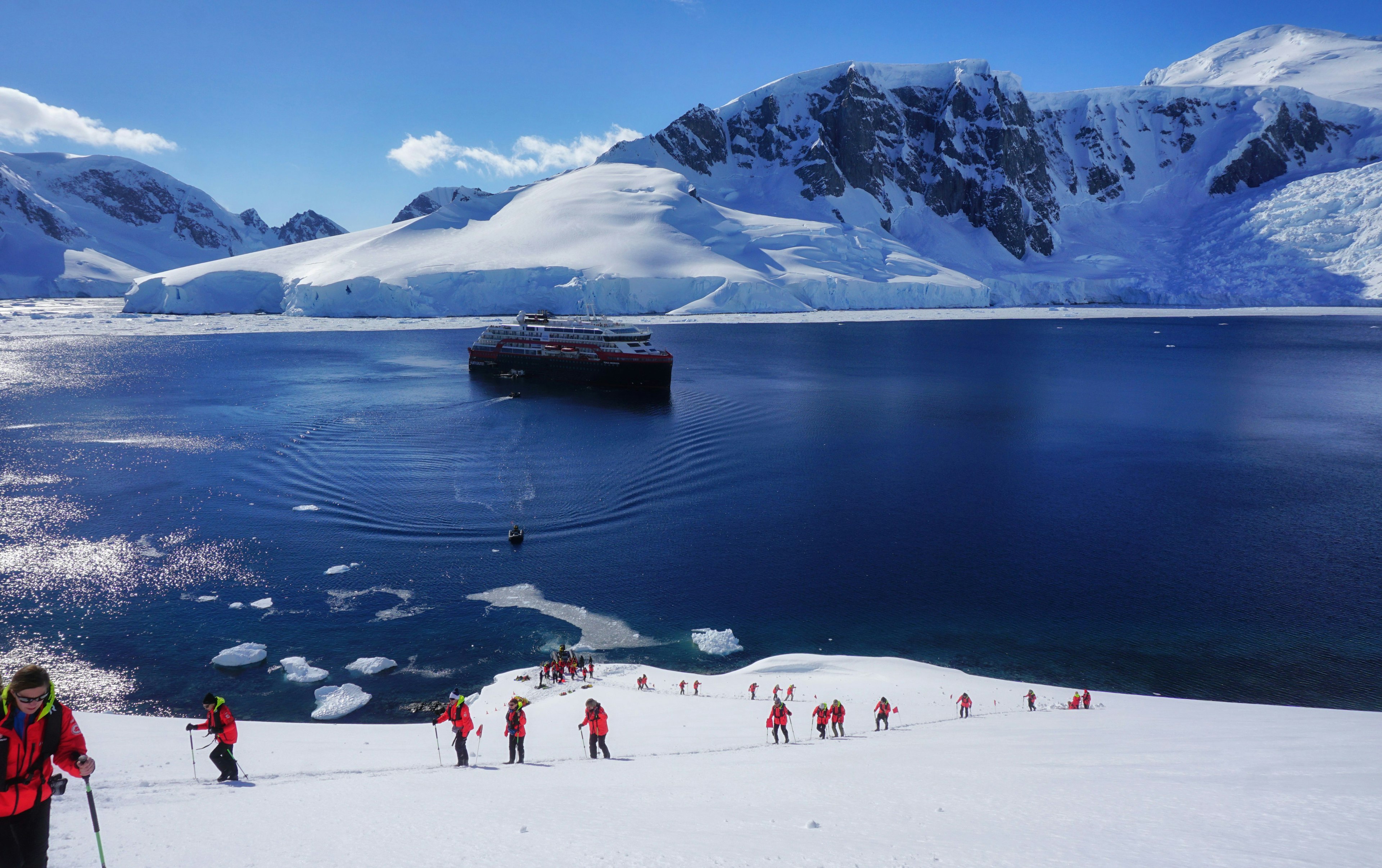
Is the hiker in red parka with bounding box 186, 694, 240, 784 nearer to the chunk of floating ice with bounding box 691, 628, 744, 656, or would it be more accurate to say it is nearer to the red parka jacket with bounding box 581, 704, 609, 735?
the red parka jacket with bounding box 581, 704, 609, 735

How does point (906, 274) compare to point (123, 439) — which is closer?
point (123, 439)

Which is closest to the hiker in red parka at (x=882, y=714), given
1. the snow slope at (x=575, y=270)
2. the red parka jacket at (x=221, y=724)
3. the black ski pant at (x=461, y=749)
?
the black ski pant at (x=461, y=749)

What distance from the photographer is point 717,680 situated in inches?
958

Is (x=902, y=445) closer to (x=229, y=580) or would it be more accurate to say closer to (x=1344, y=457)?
(x=1344, y=457)

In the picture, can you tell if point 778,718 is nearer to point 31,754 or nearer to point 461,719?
point 461,719

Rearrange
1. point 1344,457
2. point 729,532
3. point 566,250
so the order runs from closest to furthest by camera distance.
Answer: point 729,532 < point 1344,457 < point 566,250

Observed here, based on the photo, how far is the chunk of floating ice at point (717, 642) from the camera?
27.3 meters

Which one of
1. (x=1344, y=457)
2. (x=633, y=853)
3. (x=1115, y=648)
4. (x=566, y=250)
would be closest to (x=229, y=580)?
(x=633, y=853)

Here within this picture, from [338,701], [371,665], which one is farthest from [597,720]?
[371,665]

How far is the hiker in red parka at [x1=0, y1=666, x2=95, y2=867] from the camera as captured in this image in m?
6.30

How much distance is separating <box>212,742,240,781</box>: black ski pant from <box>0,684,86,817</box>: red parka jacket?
609 cm

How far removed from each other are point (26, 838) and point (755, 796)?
887 centimetres

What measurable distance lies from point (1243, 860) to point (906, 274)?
7523 inches

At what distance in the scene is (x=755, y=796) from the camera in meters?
11.6
